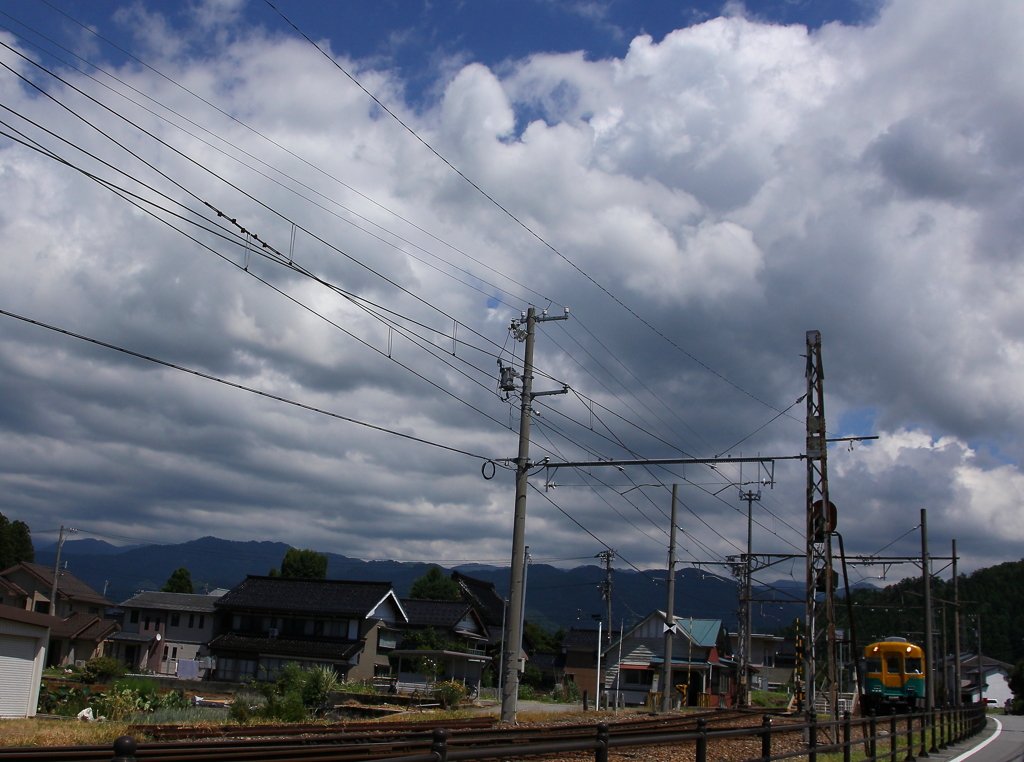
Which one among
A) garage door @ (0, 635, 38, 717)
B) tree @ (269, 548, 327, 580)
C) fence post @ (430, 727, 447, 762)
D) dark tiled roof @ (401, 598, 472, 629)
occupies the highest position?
tree @ (269, 548, 327, 580)

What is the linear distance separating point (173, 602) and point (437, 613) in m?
20.2

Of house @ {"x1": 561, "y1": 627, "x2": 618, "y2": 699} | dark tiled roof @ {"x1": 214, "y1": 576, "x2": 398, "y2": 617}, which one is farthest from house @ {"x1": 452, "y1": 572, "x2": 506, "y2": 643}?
dark tiled roof @ {"x1": 214, "y1": 576, "x2": 398, "y2": 617}

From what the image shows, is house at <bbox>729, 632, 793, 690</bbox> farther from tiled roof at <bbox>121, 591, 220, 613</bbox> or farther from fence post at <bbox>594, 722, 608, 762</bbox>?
fence post at <bbox>594, 722, 608, 762</bbox>

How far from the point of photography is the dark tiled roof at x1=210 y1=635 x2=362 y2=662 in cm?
4853

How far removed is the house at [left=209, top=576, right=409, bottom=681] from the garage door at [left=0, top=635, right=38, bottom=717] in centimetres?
2372

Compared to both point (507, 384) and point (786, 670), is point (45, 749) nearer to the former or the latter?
point (507, 384)

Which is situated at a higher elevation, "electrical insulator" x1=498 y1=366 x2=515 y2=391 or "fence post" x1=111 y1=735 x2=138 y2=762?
"electrical insulator" x1=498 y1=366 x2=515 y2=391

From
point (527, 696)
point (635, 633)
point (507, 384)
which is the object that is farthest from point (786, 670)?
point (507, 384)

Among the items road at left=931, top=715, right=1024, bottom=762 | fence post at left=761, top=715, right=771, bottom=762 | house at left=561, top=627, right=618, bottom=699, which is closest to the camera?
fence post at left=761, top=715, right=771, bottom=762

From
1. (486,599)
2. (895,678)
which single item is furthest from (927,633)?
(486,599)

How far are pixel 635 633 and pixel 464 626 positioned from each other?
525 inches

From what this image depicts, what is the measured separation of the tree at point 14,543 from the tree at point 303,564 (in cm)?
2490

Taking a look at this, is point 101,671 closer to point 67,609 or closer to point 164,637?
point 164,637

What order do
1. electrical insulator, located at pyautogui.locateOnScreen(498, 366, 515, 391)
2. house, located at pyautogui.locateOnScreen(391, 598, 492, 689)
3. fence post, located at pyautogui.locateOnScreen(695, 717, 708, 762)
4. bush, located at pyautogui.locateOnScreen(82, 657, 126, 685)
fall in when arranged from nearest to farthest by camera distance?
fence post, located at pyautogui.locateOnScreen(695, 717, 708, 762), electrical insulator, located at pyautogui.locateOnScreen(498, 366, 515, 391), bush, located at pyautogui.locateOnScreen(82, 657, 126, 685), house, located at pyautogui.locateOnScreen(391, 598, 492, 689)
